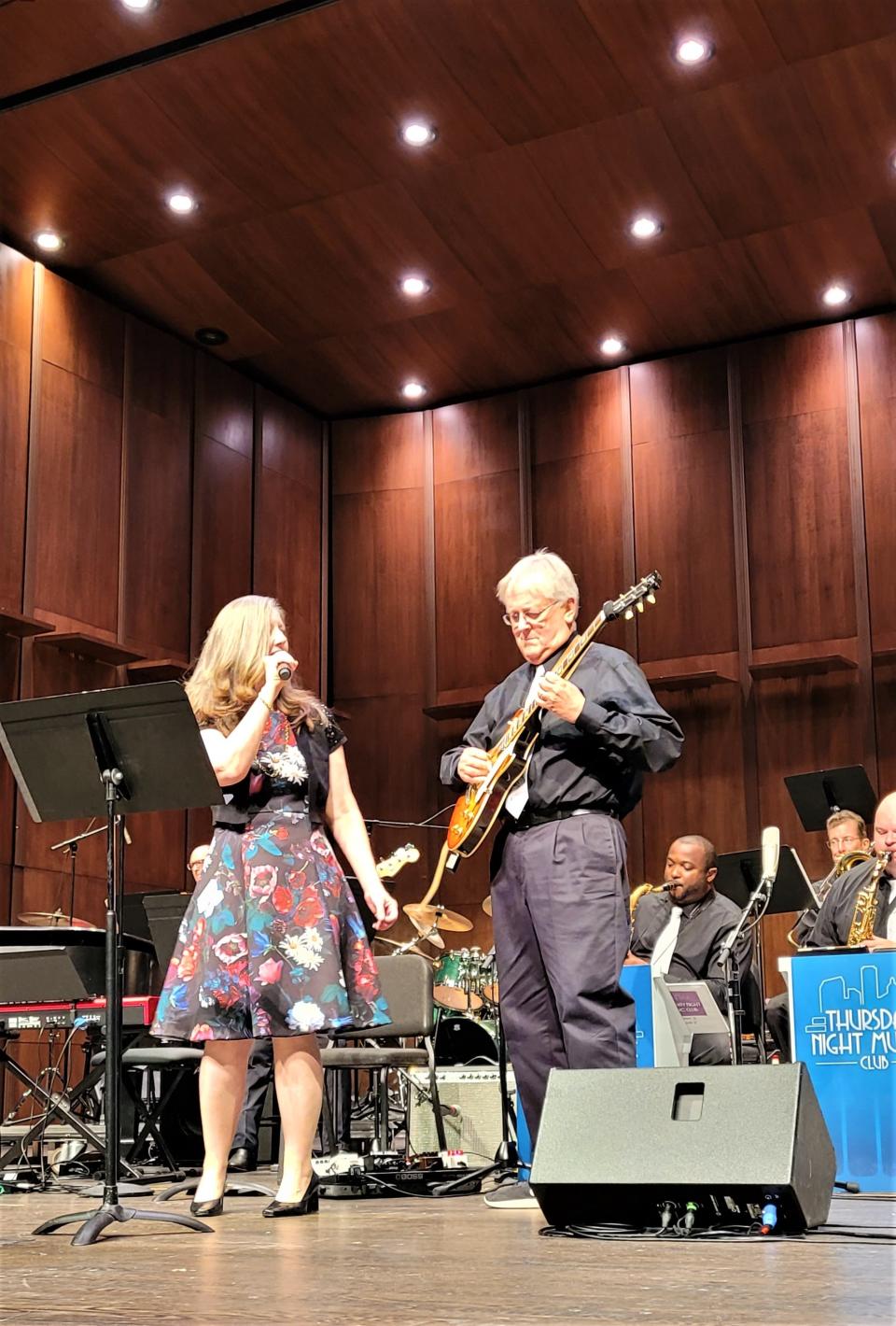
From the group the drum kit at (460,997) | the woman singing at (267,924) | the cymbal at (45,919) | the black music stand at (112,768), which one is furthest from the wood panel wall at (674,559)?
the black music stand at (112,768)

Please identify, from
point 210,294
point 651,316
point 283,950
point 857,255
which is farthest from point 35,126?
point 283,950

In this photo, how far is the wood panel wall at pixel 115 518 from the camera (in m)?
8.55

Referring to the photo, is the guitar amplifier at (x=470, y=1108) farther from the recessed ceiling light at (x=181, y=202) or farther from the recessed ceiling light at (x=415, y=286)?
the recessed ceiling light at (x=415, y=286)

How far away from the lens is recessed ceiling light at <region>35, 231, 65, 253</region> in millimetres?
8617

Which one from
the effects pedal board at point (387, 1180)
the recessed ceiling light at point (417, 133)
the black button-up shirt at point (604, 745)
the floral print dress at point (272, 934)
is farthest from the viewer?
the recessed ceiling light at point (417, 133)

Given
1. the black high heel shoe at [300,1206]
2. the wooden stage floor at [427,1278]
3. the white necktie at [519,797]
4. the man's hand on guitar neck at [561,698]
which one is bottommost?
the black high heel shoe at [300,1206]

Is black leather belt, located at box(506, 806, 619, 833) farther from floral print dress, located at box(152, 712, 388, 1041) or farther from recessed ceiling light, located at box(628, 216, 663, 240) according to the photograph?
recessed ceiling light, located at box(628, 216, 663, 240)

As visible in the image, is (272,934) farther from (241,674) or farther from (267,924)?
(241,674)

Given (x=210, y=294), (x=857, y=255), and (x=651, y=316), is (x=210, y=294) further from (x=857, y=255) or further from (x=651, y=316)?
(x=857, y=255)

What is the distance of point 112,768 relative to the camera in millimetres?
2918

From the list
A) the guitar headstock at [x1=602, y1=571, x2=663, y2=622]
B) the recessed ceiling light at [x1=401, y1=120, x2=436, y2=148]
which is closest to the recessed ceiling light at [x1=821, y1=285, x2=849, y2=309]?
the recessed ceiling light at [x1=401, y1=120, x2=436, y2=148]

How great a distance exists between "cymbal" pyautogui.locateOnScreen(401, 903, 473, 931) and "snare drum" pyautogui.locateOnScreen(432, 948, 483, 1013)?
0.20 metres

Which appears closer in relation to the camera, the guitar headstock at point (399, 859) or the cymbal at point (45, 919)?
the guitar headstock at point (399, 859)

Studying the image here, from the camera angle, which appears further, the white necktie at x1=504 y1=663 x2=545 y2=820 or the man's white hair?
the man's white hair
